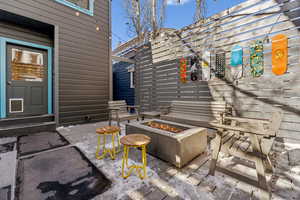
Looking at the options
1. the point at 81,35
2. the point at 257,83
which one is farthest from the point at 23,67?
the point at 257,83

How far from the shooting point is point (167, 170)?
5.58 feet

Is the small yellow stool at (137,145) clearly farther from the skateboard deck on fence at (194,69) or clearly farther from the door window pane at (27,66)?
the door window pane at (27,66)

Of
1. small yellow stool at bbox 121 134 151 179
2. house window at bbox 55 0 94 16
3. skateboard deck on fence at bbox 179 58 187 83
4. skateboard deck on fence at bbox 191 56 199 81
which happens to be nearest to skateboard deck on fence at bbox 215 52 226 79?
skateboard deck on fence at bbox 191 56 199 81

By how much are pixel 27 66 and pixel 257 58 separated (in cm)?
622

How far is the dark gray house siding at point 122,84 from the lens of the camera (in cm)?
727

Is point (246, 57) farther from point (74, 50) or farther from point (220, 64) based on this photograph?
point (74, 50)

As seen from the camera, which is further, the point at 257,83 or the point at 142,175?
the point at 257,83

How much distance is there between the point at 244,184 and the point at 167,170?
888 millimetres

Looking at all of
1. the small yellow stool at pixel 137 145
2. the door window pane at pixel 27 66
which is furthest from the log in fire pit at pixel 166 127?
the door window pane at pixel 27 66

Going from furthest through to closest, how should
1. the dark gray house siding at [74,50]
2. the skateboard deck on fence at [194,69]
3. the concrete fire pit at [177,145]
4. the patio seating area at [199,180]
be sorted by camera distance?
the skateboard deck on fence at [194,69] < the dark gray house siding at [74,50] < the concrete fire pit at [177,145] < the patio seating area at [199,180]

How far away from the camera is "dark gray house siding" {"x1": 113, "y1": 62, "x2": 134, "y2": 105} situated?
727cm

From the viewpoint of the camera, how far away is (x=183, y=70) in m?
4.16

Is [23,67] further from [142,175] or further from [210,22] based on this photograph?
[210,22]

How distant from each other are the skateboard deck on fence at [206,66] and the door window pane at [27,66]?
5023 millimetres
